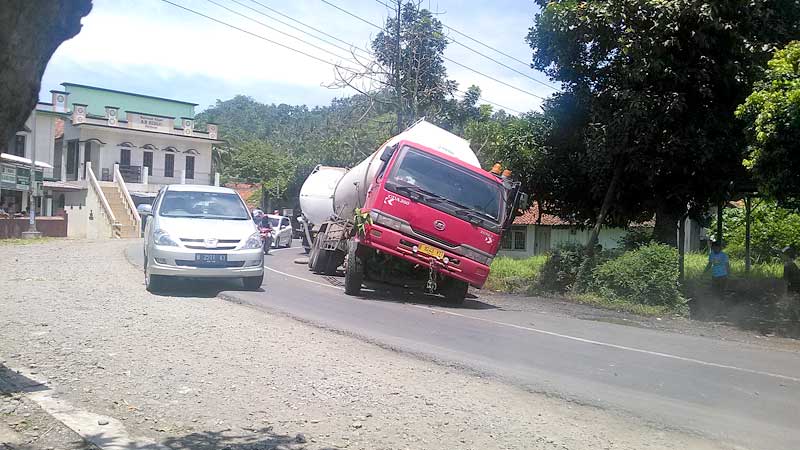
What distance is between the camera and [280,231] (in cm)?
3069

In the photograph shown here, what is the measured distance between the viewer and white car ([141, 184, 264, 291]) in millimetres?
11773

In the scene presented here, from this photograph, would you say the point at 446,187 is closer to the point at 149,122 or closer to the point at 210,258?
the point at 210,258

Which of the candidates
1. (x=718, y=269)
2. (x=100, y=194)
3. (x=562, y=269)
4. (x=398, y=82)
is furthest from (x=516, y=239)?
Answer: (x=718, y=269)

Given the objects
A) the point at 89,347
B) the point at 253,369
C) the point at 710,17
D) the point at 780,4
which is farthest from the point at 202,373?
the point at 780,4

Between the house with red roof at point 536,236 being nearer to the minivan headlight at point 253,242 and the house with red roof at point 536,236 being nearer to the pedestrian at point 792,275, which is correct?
the pedestrian at point 792,275

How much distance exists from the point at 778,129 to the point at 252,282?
9343 mm

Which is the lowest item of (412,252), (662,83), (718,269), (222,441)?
(222,441)

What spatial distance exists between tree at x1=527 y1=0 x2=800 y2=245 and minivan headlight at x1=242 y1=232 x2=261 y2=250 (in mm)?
7991

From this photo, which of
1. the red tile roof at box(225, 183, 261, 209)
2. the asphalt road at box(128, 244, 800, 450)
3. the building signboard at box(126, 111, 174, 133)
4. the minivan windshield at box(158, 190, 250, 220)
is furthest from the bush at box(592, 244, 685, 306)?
the red tile roof at box(225, 183, 261, 209)

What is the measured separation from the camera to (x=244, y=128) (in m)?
87.2

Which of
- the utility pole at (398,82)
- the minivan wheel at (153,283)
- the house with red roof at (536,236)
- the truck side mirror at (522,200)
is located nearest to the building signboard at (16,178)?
the utility pole at (398,82)

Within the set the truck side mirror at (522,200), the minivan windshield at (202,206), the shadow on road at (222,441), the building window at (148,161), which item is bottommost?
the shadow on road at (222,441)

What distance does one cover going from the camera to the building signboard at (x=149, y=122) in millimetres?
43188

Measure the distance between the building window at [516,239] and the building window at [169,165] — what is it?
21721 mm
